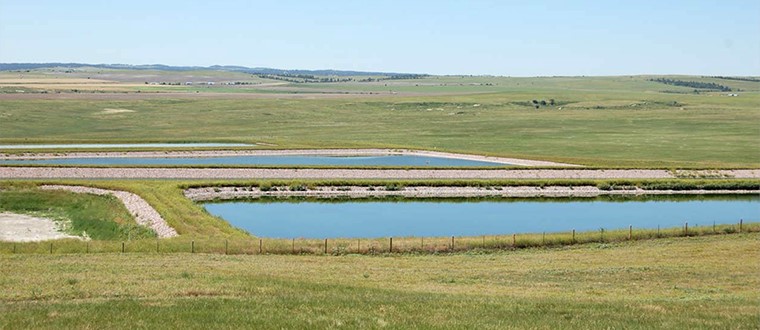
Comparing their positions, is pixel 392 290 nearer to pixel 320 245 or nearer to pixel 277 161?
pixel 320 245

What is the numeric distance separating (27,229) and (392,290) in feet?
84.6

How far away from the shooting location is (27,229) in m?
43.0

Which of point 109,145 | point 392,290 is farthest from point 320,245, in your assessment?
point 109,145

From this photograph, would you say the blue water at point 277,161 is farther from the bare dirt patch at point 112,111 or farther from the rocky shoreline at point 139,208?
the bare dirt patch at point 112,111

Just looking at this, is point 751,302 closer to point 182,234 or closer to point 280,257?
point 280,257

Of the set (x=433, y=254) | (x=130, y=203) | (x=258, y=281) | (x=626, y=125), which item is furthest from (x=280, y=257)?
(x=626, y=125)

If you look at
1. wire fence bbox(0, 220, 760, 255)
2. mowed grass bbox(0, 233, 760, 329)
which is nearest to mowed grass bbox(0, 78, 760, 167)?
wire fence bbox(0, 220, 760, 255)

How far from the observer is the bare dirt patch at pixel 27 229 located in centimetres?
4022

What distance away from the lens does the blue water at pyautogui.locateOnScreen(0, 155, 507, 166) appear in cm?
7831

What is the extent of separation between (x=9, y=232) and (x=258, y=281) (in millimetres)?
22592

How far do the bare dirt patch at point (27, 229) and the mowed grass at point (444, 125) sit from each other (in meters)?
48.7

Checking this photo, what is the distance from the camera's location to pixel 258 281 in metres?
23.9

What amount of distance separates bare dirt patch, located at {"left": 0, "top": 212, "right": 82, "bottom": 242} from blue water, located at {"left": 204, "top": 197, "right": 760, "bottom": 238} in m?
9.35

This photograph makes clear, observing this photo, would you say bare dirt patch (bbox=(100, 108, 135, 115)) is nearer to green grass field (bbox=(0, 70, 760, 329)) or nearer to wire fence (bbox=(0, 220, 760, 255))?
green grass field (bbox=(0, 70, 760, 329))
